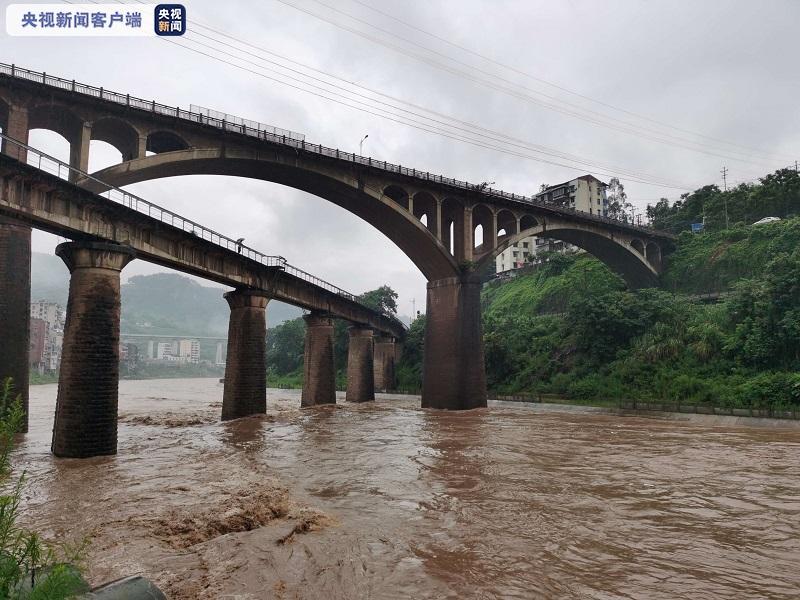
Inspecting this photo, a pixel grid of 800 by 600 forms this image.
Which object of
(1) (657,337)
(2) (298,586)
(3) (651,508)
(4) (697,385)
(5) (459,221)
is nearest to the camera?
(2) (298,586)

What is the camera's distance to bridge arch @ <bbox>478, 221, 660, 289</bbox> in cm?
4929

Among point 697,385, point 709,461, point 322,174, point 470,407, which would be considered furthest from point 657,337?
point 322,174

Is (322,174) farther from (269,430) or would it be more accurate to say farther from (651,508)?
(651,508)

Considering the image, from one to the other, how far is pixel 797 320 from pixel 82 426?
123ft

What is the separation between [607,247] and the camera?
57469 millimetres

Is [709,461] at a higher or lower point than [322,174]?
lower

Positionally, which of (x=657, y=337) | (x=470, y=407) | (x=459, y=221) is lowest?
(x=470, y=407)

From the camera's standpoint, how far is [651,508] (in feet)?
35.4

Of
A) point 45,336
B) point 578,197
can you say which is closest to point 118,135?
point 45,336

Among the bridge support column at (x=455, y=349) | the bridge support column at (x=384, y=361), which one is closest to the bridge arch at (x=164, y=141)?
the bridge support column at (x=455, y=349)

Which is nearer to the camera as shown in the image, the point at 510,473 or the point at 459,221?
the point at 510,473

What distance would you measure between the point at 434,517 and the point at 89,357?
45.2 feet

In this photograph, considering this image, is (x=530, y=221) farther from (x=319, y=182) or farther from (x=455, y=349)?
(x=319, y=182)

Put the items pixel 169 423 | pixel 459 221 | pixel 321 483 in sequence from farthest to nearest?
pixel 459 221 → pixel 169 423 → pixel 321 483
